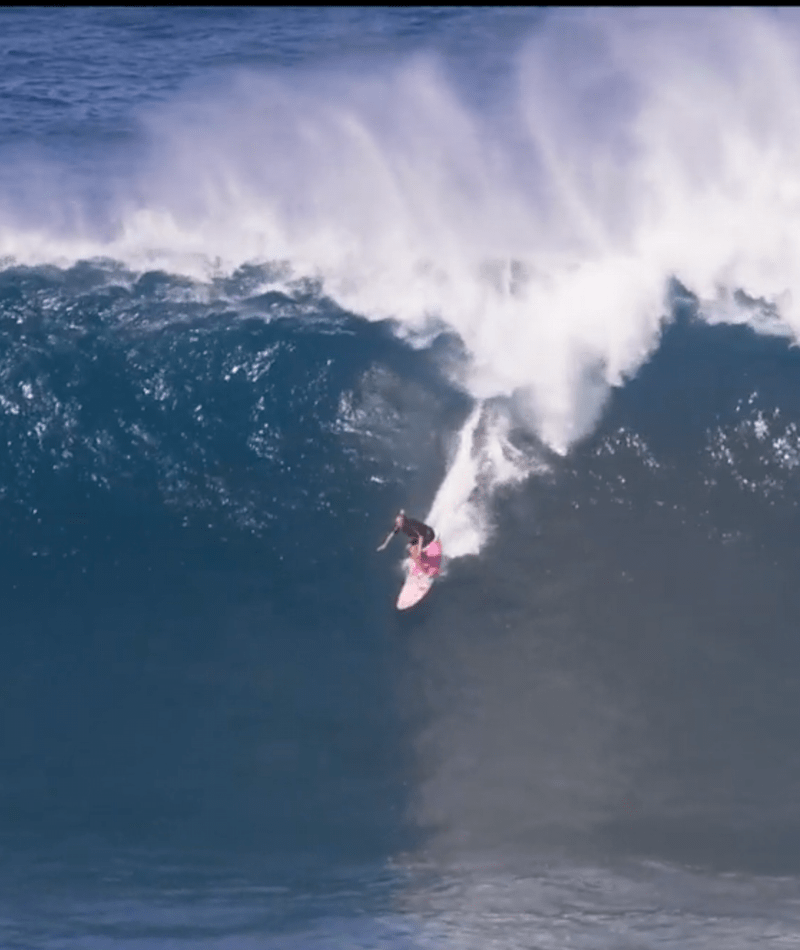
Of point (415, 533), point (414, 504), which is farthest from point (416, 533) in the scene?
point (414, 504)

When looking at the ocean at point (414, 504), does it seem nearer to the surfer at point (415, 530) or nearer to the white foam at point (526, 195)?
the white foam at point (526, 195)

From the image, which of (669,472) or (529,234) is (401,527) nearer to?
(669,472)

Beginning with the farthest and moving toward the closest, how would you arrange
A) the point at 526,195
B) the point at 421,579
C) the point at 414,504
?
the point at 526,195 < the point at 414,504 < the point at 421,579

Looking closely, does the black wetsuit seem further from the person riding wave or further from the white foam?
the white foam

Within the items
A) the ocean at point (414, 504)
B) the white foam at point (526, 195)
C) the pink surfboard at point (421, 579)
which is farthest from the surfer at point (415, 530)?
the white foam at point (526, 195)

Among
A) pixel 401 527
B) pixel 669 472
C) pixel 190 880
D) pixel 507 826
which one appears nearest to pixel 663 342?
pixel 669 472

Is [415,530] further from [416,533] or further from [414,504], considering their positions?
[414,504]
